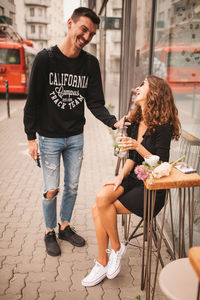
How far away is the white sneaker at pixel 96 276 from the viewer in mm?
2342

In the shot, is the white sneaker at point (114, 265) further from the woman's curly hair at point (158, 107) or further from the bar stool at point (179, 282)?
the woman's curly hair at point (158, 107)

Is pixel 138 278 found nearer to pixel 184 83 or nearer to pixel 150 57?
pixel 184 83

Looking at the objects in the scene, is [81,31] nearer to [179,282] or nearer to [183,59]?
[183,59]

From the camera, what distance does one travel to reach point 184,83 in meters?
2.84

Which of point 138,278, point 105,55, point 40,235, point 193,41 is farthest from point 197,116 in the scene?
point 105,55

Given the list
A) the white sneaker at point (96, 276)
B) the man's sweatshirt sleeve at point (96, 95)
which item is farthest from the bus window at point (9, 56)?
the white sneaker at point (96, 276)

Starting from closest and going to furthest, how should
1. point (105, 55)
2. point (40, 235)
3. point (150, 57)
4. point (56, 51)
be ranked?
point (56, 51) < point (40, 235) < point (150, 57) < point (105, 55)

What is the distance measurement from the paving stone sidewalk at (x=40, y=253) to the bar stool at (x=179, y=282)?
3.20 feet

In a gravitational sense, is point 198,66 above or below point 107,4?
below

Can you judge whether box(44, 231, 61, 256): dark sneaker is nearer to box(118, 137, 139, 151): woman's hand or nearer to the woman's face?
box(118, 137, 139, 151): woman's hand

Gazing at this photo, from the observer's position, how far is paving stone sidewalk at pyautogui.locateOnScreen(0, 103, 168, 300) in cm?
230

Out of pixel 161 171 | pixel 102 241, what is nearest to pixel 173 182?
pixel 161 171

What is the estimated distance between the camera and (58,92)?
96.1 inches

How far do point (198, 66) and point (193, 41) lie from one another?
0.92 ft
